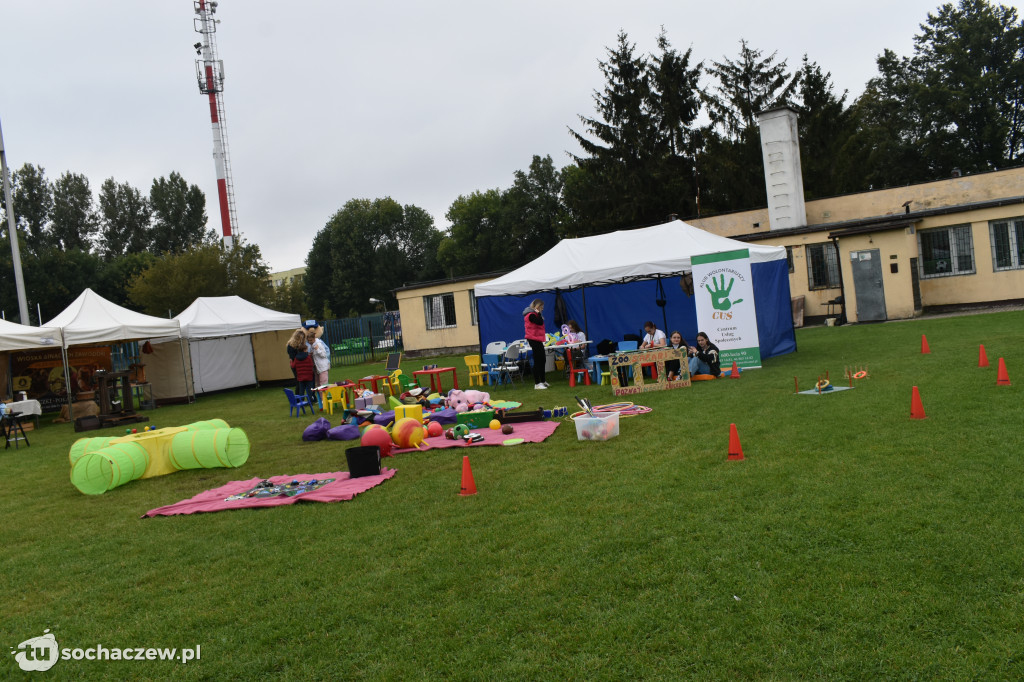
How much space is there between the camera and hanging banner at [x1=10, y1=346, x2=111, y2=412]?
56.0 feet

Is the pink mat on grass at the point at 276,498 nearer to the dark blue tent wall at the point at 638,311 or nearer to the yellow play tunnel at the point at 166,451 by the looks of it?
the yellow play tunnel at the point at 166,451

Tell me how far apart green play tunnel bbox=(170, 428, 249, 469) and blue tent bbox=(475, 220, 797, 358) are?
693 cm

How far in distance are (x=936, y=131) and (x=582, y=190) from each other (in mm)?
18499

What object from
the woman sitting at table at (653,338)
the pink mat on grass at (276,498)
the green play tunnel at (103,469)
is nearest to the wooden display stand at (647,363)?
the woman sitting at table at (653,338)

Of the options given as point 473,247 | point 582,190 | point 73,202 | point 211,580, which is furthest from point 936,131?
point 73,202

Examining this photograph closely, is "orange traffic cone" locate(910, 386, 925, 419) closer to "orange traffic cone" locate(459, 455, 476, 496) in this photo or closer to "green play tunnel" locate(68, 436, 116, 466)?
"orange traffic cone" locate(459, 455, 476, 496)

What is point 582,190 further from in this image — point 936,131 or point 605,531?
point 605,531

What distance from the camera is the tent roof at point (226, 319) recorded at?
56.7ft

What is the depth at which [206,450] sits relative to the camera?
8.04m

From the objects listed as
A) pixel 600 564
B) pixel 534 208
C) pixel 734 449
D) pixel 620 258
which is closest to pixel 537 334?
pixel 620 258

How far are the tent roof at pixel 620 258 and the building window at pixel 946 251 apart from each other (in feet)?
27.5

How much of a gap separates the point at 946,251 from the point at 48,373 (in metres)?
23.6

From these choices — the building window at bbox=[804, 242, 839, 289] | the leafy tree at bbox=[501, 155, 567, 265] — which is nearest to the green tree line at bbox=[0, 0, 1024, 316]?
the leafy tree at bbox=[501, 155, 567, 265]

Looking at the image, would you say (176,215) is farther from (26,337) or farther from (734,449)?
(734,449)
